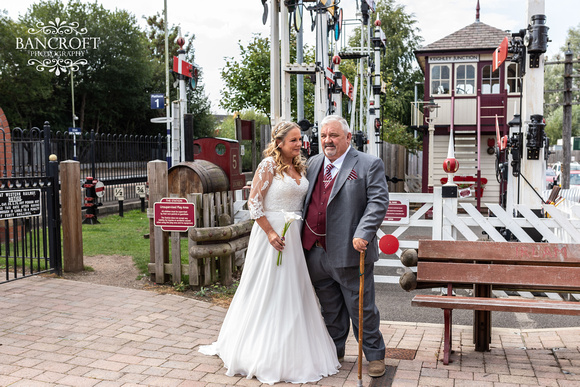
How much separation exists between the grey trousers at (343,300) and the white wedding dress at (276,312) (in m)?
0.11

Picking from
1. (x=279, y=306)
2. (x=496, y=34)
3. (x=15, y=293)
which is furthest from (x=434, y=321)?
(x=496, y=34)

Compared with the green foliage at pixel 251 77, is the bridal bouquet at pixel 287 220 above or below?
below

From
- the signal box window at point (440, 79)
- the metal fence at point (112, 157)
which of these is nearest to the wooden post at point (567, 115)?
the signal box window at point (440, 79)

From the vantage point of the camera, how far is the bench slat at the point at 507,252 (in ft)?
15.7

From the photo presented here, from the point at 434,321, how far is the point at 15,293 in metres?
4.65

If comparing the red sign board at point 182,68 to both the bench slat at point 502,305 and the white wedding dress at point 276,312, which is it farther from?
the bench slat at point 502,305

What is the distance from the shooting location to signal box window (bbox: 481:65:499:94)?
69.8 feet

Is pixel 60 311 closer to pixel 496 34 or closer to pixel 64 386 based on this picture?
pixel 64 386

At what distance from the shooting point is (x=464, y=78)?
70.2 ft

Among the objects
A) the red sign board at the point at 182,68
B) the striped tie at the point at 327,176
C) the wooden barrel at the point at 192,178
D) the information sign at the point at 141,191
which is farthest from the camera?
the information sign at the point at 141,191

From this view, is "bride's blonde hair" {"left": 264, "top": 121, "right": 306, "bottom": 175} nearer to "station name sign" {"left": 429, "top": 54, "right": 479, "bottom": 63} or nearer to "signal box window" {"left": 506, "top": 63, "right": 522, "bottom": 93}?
"station name sign" {"left": 429, "top": 54, "right": 479, "bottom": 63}

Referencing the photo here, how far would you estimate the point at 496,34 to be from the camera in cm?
2194

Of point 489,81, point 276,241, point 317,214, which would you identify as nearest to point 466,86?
point 489,81

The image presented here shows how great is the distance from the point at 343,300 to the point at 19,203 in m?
4.21
